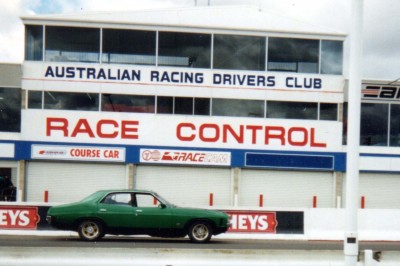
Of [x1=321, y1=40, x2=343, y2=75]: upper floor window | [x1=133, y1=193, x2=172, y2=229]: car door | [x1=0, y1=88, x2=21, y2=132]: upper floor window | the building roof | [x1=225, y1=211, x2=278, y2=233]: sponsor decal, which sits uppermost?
the building roof

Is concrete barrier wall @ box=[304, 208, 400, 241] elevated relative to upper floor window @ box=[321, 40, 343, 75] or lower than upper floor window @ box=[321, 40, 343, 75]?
lower

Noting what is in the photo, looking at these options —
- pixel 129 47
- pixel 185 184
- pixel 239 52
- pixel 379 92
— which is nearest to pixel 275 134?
pixel 239 52

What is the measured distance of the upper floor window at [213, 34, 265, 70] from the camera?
93.4 feet

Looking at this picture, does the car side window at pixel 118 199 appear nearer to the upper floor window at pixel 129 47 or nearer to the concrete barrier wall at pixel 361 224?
the concrete barrier wall at pixel 361 224

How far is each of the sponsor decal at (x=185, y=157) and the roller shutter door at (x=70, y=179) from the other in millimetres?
1282

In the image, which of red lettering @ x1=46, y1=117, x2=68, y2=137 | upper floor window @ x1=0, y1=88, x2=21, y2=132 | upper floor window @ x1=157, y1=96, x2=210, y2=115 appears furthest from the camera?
upper floor window @ x1=157, y1=96, x2=210, y2=115

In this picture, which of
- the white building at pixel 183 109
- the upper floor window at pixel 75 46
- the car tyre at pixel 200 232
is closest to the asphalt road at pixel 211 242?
the car tyre at pixel 200 232

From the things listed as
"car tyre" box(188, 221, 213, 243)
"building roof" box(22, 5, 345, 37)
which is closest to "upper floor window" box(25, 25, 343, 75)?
"building roof" box(22, 5, 345, 37)

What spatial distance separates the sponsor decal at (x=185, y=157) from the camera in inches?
1105

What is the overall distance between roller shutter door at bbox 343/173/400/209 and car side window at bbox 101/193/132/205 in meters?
16.1

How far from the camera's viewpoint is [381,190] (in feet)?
97.0

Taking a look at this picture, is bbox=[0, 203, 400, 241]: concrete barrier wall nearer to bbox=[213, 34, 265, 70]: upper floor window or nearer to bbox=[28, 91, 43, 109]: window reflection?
bbox=[28, 91, 43, 109]: window reflection

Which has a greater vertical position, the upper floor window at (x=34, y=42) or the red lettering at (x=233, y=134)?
the upper floor window at (x=34, y=42)

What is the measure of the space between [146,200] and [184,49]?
13161mm
